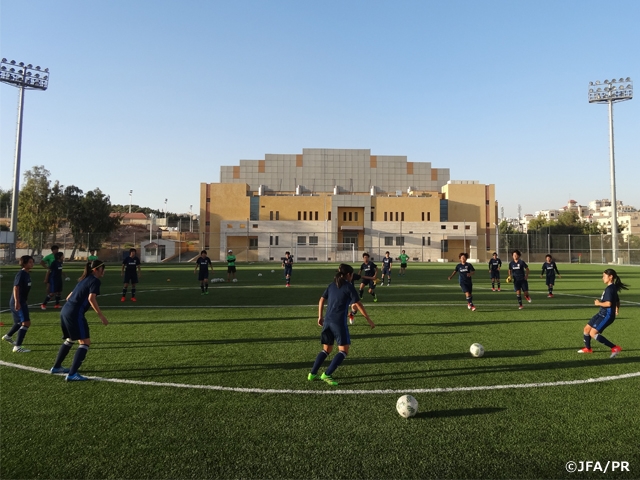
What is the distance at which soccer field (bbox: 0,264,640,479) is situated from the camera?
4117mm

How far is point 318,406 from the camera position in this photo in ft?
18.2

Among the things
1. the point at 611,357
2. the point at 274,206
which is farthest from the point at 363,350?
the point at 274,206

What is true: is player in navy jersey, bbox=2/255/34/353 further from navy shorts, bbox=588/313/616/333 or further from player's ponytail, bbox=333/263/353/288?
navy shorts, bbox=588/313/616/333

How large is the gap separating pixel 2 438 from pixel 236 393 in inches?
107

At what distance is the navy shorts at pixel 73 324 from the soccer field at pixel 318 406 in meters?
0.75

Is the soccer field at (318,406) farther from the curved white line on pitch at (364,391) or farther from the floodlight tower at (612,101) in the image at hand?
the floodlight tower at (612,101)

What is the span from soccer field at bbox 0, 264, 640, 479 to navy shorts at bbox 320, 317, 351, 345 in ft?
2.28

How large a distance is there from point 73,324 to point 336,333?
417 cm

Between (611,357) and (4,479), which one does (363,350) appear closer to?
(611,357)

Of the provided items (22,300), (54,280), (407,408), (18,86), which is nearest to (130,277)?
(54,280)

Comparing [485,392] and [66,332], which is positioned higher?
[66,332]

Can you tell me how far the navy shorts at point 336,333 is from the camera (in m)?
6.39

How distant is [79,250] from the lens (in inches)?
2031

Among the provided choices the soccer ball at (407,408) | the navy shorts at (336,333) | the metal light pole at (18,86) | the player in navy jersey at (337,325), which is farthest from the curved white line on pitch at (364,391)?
the metal light pole at (18,86)
